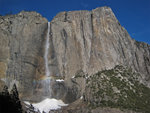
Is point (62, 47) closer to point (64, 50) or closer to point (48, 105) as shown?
point (64, 50)

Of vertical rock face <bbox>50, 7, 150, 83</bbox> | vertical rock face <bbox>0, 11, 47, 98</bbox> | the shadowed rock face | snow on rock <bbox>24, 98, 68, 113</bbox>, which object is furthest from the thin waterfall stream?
snow on rock <bbox>24, 98, 68, 113</bbox>

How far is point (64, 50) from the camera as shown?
168 feet

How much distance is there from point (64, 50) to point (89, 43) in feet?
19.8

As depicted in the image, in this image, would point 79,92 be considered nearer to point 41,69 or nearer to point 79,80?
point 79,80

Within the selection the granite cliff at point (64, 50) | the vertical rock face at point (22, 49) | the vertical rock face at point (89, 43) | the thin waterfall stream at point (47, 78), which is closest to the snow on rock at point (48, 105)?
the granite cliff at point (64, 50)

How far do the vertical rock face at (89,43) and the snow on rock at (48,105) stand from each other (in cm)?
614

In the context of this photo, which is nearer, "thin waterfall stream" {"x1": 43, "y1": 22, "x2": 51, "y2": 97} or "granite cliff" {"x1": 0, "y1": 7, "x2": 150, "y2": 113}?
"granite cliff" {"x1": 0, "y1": 7, "x2": 150, "y2": 113}

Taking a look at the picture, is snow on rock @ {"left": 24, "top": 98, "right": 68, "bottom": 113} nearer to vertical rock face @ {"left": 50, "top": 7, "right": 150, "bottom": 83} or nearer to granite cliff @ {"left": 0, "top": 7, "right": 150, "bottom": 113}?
granite cliff @ {"left": 0, "top": 7, "right": 150, "bottom": 113}

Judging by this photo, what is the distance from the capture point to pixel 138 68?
55.5 metres

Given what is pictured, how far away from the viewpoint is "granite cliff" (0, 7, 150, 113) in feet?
153

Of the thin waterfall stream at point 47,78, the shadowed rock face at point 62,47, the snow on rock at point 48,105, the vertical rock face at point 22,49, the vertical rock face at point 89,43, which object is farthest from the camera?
the vertical rock face at point 89,43

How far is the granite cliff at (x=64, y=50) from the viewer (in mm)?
46500

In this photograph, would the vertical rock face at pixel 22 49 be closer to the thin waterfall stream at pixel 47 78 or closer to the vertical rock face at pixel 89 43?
the thin waterfall stream at pixel 47 78

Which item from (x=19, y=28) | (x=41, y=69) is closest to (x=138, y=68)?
(x=41, y=69)
